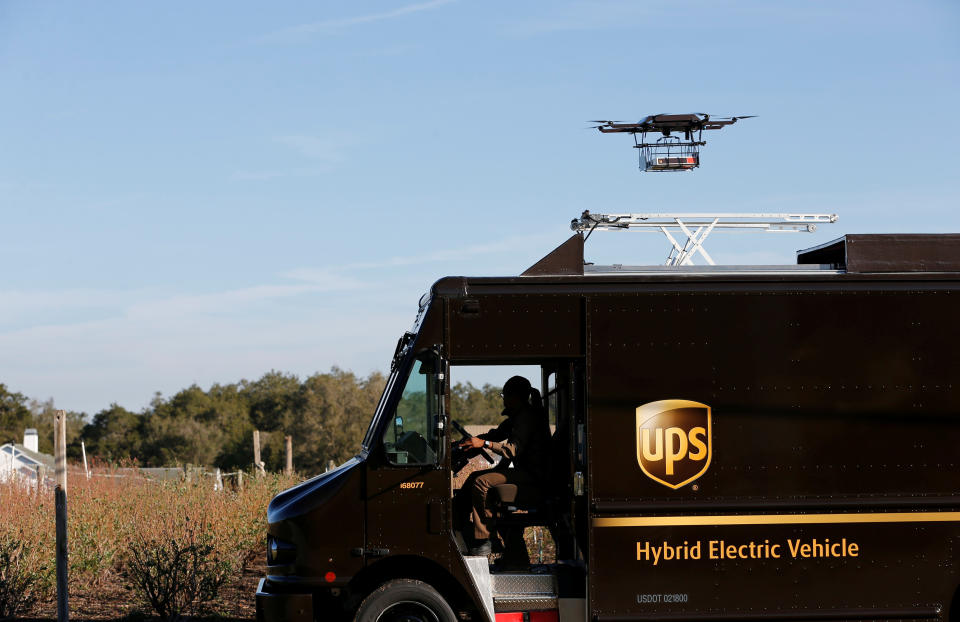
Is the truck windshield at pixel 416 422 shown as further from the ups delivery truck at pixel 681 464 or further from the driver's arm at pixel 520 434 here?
the driver's arm at pixel 520 434

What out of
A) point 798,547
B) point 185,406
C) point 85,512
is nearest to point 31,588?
point 85,512

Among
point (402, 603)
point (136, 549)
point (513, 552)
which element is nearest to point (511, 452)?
point (513, 552)

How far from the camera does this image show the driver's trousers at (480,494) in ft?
27.7

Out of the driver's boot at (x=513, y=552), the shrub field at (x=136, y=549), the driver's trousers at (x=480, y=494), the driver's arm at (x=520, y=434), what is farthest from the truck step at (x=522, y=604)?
the shrub field at (x=136, y=549)

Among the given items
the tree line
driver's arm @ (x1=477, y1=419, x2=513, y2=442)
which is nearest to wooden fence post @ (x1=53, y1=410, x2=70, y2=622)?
driver's arm @ (x1=477, y1=419, x2=513, y2=442)

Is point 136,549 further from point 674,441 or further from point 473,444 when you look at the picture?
point 674,441

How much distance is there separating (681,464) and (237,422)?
59.9 m

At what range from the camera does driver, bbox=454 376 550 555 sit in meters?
8.49

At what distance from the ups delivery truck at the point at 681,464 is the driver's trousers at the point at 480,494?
0.10m

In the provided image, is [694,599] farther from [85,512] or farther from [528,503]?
[85,512]

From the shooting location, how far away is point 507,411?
9.02 m

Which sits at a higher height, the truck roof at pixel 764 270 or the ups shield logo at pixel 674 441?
the truck roof at pixel 764 270

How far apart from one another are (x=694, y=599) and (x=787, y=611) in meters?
0.75

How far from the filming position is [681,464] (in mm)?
8273
